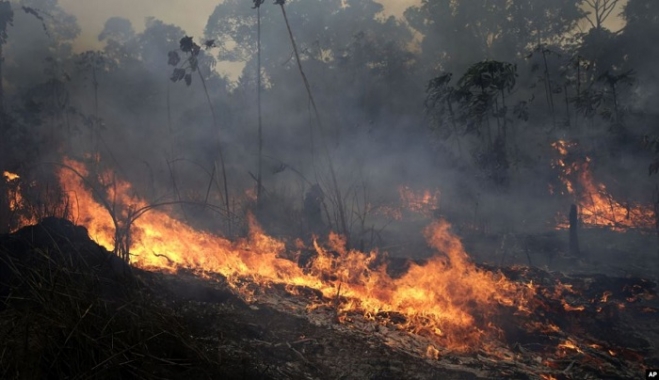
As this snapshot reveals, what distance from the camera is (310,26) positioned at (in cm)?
2936

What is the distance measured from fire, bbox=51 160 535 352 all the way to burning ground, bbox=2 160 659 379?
0.10 ft

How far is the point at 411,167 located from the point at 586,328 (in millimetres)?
11150

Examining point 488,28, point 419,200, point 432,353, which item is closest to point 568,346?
point 432,353

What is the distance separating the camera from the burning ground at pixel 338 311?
3863 mm

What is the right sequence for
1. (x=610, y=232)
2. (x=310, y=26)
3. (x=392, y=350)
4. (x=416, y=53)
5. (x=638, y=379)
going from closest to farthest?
(x=638, y=379), (x=392, y=350), (x=610, y=232), (x=416, y=53), (x=310, y=26)

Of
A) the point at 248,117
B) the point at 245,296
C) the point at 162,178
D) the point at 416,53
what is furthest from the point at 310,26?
the point at 245,296

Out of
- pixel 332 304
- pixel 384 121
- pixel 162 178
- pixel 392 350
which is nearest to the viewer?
pixel 392 350

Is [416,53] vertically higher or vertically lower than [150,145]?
higher

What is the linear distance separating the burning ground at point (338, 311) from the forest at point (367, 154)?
0.10m

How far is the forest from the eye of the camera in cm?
859

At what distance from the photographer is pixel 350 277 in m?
7.81

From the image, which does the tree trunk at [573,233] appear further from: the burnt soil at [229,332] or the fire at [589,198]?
the fire at [589,198]

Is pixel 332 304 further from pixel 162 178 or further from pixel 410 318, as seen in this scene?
pixel 162 178

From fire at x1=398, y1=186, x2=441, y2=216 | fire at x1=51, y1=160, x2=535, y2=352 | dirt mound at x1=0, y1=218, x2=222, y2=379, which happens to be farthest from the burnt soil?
fire at x1=398, y1=186, x2=441, y2=216
